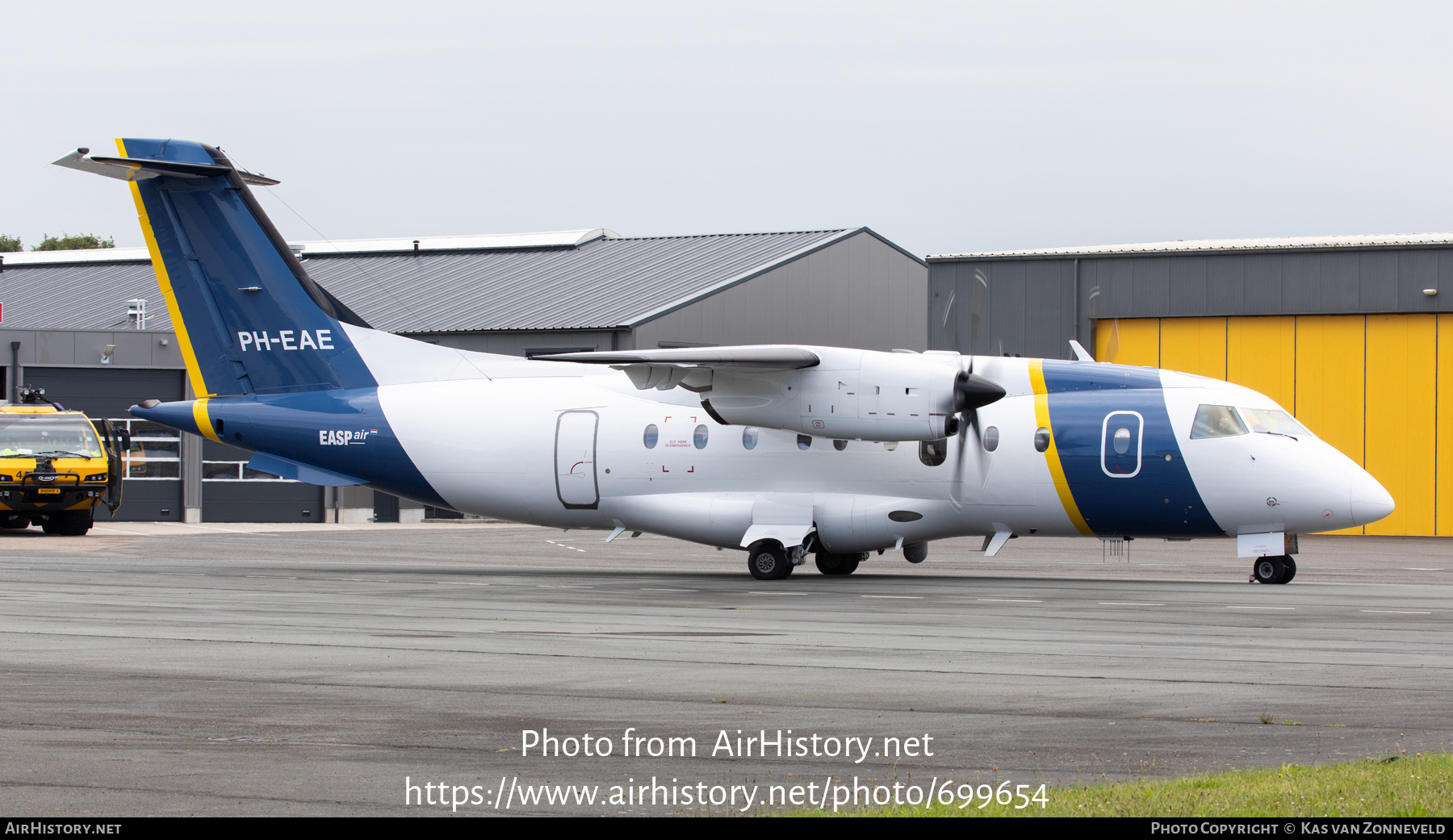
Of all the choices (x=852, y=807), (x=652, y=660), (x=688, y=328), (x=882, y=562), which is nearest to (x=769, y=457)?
(x=882, y=562)

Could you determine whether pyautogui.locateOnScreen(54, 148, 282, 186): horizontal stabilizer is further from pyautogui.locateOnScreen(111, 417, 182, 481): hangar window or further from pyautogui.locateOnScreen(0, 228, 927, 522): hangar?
pyautogui.locateOnScreen(111, 417, 182, 481): hangar window

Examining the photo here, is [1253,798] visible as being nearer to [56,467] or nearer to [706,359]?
[706,359]

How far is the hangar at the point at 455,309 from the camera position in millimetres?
43906

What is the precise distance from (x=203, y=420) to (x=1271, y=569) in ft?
59.2

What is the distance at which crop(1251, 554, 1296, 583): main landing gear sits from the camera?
21625 millimetres

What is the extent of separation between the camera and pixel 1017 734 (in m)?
8.78

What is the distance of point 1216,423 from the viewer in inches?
835

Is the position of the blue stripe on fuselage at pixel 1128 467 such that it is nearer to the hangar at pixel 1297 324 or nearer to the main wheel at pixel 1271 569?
the main wheel at pixel 1271 569

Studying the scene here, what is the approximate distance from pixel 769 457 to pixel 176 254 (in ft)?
36.6

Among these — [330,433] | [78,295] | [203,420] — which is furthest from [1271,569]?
[78,295]

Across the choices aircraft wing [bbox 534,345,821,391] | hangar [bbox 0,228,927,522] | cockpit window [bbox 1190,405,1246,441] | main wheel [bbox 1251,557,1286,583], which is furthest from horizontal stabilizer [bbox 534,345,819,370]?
hangar [bbox 0,228,927,522]

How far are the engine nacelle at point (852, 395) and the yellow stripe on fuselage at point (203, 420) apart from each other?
374 inches

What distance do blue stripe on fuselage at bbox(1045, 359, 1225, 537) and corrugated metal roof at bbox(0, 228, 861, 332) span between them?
24.2m
